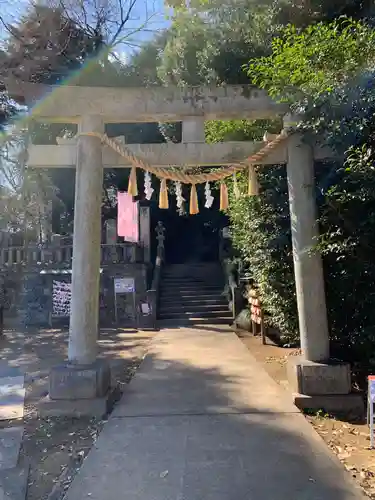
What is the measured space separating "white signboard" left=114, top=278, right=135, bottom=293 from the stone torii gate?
877 centimetres

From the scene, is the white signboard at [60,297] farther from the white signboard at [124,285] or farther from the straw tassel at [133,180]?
the straw tassel at [133,180]

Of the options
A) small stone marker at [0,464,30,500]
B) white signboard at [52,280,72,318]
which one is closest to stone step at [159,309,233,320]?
white signboard at [52,280,72,318]

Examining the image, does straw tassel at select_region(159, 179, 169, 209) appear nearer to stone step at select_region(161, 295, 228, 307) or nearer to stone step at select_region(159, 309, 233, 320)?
stone step at select_region(159, 309, 233, 320)

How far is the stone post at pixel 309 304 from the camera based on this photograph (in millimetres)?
5172

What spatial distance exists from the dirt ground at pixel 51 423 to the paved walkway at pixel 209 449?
0.25 metres

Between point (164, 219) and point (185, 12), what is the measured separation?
1308cm

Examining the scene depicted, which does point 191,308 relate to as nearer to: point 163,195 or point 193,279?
point 193,279

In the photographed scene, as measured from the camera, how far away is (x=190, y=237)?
23.0m

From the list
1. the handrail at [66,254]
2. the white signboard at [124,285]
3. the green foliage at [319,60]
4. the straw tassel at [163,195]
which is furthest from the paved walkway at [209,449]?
the handrail at [66,254]

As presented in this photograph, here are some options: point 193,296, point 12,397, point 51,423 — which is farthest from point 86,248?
point 193,296

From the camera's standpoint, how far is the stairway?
13.9 metres

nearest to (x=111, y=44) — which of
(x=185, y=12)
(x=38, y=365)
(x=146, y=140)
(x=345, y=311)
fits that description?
(x=185, y=12)

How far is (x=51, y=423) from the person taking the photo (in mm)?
4914

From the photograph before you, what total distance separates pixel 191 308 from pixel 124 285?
243 cm
